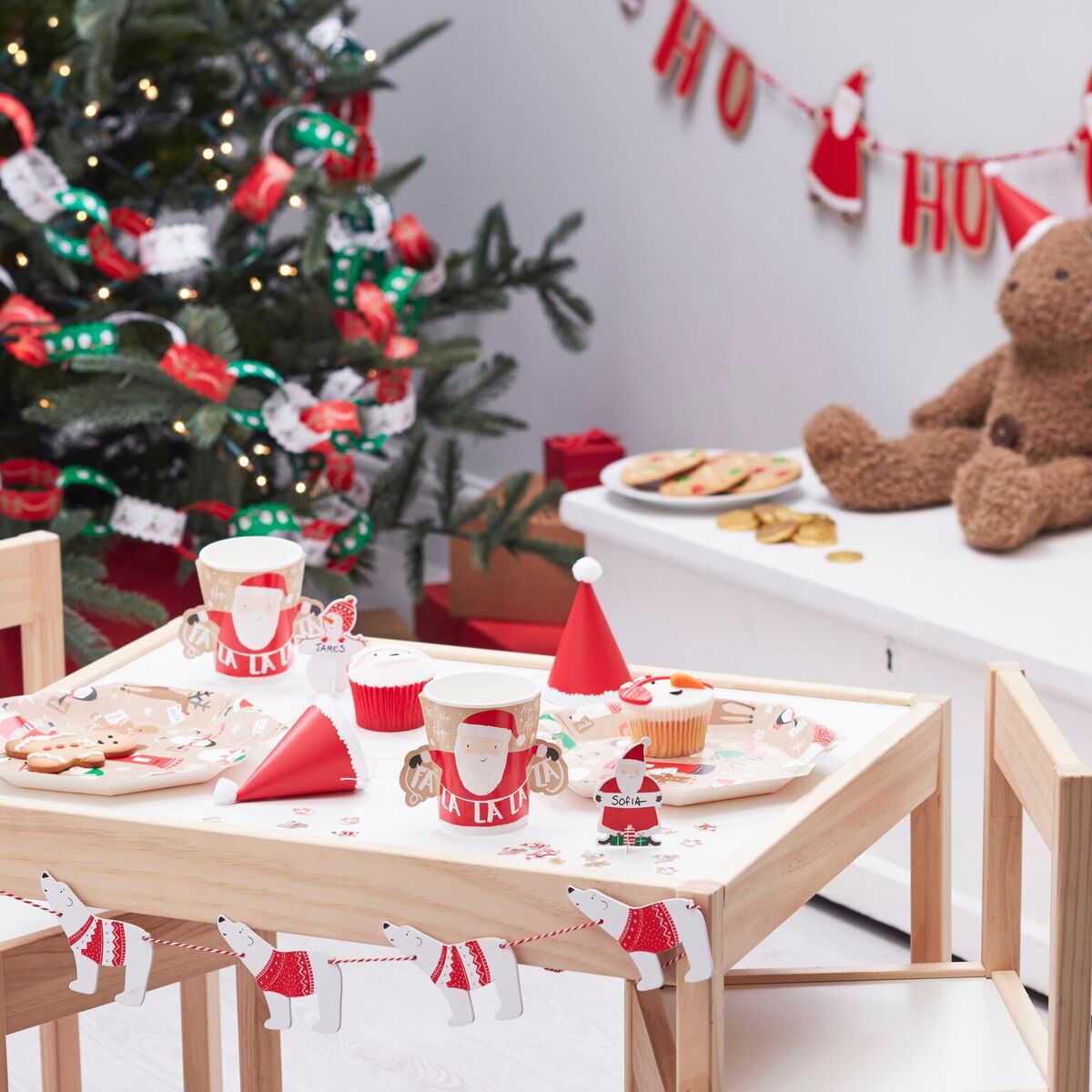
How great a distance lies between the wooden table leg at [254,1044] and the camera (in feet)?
4.39

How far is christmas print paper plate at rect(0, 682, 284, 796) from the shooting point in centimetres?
106

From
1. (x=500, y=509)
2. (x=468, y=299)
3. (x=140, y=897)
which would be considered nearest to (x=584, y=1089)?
(x=140, y=897)

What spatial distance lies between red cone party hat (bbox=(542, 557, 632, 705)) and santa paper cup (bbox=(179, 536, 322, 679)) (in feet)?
0.75

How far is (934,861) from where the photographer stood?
1.20 meters

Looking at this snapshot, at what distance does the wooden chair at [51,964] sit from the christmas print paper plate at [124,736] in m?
0.18

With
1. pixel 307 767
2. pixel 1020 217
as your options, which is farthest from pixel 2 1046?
pixel 1020 217

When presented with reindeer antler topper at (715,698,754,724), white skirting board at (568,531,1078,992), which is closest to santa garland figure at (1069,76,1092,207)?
white skirting board at (568,531,1078,992)

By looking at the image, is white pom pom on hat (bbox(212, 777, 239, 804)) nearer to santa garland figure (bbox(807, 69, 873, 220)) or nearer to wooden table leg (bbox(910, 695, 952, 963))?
wooden table leg (bbox(910, 695, 952, 963))

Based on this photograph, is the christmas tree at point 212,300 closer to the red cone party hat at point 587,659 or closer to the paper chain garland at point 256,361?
the paper chain garland at point 256,361

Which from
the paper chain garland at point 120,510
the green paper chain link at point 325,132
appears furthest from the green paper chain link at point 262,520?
the green paper chain link at point 325,132

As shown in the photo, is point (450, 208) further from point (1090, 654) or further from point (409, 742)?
point (409, 742)

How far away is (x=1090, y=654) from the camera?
1.67 m

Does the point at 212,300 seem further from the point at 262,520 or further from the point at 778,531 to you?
the point at 778,531

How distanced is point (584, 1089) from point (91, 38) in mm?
1392
